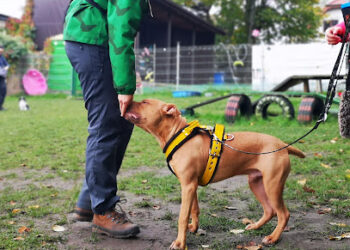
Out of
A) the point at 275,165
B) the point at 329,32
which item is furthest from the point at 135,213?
the point at 329,32

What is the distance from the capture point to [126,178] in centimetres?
494

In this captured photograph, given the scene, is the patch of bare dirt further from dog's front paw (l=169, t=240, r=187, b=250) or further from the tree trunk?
the tree trunk

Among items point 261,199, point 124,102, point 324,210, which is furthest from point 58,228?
point 324,210

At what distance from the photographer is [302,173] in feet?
16.6

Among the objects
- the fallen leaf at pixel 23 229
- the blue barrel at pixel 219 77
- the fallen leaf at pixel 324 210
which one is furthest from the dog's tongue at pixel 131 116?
the blue barrel at pixel 219 77

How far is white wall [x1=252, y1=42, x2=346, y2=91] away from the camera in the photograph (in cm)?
1923

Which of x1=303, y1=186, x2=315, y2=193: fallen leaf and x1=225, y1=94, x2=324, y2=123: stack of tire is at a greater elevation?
x1=225, y1=94, x2=324, y2=123: stack of tire

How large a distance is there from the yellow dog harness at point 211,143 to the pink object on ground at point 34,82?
721 inches

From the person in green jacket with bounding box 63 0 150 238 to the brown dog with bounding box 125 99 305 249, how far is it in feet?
0.71

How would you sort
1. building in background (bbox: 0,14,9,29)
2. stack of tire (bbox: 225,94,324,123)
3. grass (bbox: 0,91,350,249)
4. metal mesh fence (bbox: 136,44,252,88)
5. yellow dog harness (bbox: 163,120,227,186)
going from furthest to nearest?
building in background (bbox: 0,14,9,29) → metal mesh fence (bbox: 136,44,252,88) → stack of tire (bbox: 225,94,324,123) → grass (bbox: 0,91,350,249) → yellow dog harness (bbox: 163,120,227,186)

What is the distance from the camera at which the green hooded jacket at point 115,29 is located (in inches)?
112

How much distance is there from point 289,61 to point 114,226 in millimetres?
18818

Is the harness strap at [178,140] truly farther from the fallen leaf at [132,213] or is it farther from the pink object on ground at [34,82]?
the pink object on ground at [34,82]

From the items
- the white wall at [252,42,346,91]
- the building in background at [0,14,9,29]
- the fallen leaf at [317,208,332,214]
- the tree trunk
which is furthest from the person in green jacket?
the tree trunk
